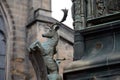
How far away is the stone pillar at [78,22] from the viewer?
→ 393 centimetres

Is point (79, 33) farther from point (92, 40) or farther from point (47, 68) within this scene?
point (47, 68)

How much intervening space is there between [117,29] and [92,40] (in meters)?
0.30

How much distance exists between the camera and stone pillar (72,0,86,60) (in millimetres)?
3932

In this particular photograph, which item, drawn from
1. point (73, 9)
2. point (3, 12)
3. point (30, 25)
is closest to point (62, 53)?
point (30, 25)

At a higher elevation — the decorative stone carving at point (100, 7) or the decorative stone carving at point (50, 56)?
the decorative stone carving at point (100, 7)

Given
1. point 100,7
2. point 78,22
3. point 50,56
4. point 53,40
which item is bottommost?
point 50,56

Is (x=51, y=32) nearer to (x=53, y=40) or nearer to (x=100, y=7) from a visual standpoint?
(x=53, y=40)

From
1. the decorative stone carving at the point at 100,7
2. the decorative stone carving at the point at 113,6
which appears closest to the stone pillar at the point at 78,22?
the decorative stone carving at the point at 100,7

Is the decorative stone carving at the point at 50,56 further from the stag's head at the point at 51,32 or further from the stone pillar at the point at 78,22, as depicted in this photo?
the stone pillar at the point at 78,22

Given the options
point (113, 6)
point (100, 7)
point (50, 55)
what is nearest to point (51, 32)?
point (50, 55)

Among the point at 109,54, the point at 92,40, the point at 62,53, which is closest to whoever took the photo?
the point at 109,54

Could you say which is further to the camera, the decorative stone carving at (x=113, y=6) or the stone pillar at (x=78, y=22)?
the decorative stone carving at (x=113, y=6)

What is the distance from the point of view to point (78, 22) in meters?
4.06

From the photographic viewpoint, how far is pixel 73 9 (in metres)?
4.21
